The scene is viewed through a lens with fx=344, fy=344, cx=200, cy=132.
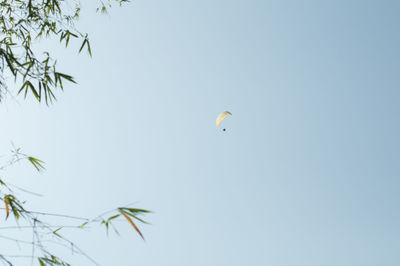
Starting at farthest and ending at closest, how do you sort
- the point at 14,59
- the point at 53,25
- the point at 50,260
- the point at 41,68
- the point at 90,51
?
the point at 53,25, the point at 90,51, the point at 41,68, the point at 14,59, the point at 50,260

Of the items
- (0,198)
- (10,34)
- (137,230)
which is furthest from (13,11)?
(137,230)

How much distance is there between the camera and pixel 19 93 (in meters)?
4.72

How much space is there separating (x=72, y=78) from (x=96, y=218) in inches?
92.2

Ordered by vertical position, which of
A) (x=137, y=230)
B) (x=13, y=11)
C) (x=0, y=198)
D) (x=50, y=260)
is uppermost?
(x=13, y=11)

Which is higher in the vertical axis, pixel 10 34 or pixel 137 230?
pixel 10 34

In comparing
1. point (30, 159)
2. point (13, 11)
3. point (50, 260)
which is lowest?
point (50, 260)

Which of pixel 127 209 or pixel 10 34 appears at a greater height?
pixel 10 34

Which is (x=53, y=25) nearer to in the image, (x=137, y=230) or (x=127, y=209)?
(x=127, y=209)

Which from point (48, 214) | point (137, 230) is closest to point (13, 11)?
point (48, 214)

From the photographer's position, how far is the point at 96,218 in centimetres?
305

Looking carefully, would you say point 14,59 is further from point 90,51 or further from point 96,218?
point 96,218

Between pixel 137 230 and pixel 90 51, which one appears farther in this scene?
pixel 90 51

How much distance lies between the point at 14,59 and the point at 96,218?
238cm

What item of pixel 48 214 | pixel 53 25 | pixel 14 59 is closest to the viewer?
pixel 48 214
